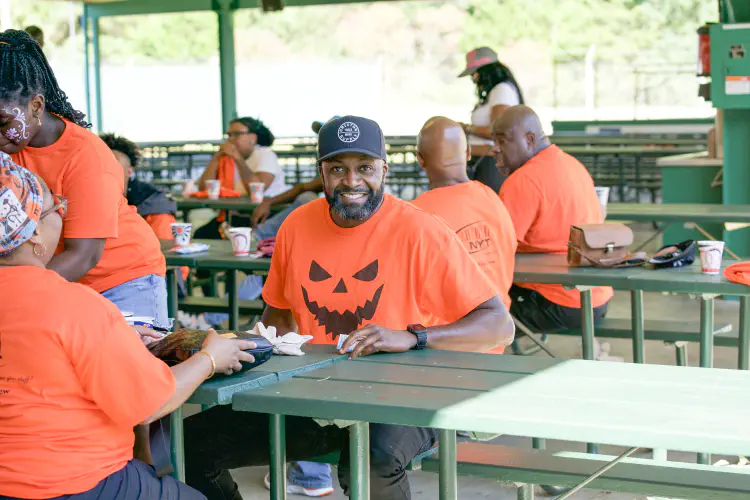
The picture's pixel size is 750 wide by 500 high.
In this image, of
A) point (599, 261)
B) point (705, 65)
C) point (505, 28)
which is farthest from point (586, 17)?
point (599, 261)

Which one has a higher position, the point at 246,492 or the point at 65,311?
the point at 65,311

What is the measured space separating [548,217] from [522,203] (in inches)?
5.9

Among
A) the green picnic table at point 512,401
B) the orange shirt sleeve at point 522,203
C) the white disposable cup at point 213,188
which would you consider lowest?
the green picnic table at point 512,401

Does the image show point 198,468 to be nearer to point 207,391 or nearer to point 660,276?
point 207,391

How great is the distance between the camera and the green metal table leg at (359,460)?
2.41m

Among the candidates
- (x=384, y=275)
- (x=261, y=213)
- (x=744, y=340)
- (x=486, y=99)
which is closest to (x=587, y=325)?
(x=744, y=340)

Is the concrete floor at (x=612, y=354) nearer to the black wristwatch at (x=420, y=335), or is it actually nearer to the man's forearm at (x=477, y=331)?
the man's forearm at (x=477, y=331)

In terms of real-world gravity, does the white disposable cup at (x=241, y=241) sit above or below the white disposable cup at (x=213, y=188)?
below

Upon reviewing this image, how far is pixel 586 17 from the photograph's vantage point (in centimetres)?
2656

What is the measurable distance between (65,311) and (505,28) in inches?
1023

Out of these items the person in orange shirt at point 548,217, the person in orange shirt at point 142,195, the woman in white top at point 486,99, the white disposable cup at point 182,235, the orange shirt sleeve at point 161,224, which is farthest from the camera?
the woman in white top at point 486,99

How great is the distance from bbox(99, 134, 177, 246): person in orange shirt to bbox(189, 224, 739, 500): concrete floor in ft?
7.05

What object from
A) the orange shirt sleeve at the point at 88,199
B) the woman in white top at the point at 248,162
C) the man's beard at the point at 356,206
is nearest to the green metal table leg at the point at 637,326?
the man's beard at the point at 356,206

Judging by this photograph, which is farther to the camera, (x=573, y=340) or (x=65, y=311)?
(x=573, y=340)
